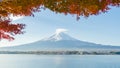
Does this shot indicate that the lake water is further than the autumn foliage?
Yes

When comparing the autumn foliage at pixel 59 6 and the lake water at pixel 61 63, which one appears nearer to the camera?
the autumn foliage at pixel 59 6

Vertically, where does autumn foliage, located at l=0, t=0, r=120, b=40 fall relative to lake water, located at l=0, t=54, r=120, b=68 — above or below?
above

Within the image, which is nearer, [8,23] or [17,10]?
[17,10]

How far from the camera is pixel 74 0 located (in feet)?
25.1

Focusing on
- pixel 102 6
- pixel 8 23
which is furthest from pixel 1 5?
pixel 102 6

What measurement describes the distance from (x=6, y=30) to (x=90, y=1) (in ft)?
7.14

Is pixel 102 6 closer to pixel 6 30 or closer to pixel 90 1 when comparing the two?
pixel 90 1

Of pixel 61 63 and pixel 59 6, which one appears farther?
pixel 61 63

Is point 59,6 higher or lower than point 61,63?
higher

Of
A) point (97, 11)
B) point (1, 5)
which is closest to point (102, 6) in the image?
point (97, 11)

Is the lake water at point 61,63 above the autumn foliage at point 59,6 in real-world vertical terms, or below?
below

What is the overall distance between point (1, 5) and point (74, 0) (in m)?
1.48

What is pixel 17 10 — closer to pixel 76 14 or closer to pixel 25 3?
pixel 25 3

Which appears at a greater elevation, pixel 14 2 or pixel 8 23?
pixel 14 2
